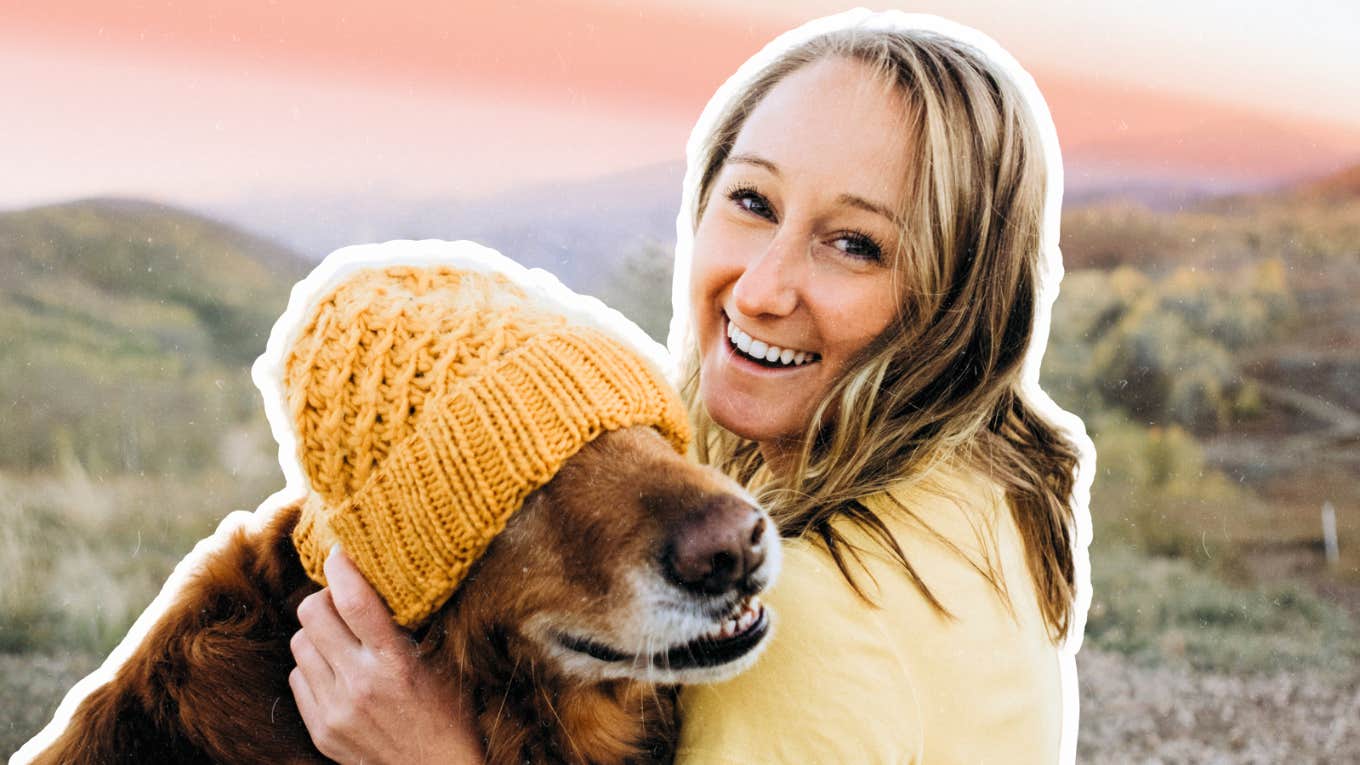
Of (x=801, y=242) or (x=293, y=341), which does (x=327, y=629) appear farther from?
(x=801, y=242)

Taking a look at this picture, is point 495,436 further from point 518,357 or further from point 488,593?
point 488,593

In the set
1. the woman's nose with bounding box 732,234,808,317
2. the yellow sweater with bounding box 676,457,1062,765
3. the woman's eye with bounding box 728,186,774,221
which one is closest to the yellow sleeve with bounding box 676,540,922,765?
the yellow sweater with bounding box 676,457,1062,765

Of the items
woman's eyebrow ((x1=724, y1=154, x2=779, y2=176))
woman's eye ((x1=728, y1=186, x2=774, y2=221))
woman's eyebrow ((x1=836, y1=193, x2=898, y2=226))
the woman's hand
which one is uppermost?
woman's eyebrow ((x1=724, y1=154, x2=779, y2=176))

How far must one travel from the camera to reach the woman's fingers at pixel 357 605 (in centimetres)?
189

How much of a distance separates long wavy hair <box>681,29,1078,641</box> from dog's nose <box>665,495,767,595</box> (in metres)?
0.30

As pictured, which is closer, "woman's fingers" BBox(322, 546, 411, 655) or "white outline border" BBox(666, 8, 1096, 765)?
"woman's fingers" BBox(322, 546, 411, 655)

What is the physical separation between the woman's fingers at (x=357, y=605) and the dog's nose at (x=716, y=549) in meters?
0.53

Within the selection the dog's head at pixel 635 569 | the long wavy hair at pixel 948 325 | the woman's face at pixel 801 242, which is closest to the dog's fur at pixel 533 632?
the dog's head at pixel 635 569

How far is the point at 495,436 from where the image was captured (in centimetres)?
175

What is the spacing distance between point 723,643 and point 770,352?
2.26 ft

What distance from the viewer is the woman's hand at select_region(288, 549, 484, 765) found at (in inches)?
75.1

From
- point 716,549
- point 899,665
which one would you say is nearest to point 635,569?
point 716,549

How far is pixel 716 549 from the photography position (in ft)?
5.64

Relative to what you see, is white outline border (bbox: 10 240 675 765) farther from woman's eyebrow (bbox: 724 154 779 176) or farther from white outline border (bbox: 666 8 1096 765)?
white outline border (bbox: 666 8 1096 765)
